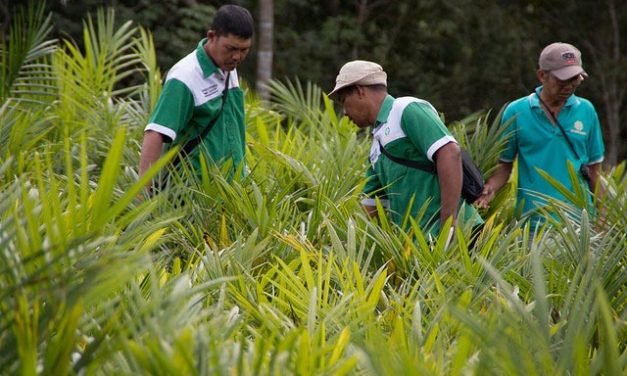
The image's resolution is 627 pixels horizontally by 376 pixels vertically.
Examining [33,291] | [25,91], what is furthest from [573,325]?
[25,91]

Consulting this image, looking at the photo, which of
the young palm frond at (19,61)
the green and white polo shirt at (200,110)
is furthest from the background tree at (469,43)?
the green and white polo shirt at (200,110)

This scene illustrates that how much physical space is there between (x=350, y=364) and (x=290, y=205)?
2704 mm

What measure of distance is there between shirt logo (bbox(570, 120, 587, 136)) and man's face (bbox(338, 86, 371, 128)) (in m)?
1.18

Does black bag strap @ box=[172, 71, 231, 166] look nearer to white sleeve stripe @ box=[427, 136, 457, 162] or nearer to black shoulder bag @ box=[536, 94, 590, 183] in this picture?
white sleeve stripe @ box=[427, 136, 457, 162]

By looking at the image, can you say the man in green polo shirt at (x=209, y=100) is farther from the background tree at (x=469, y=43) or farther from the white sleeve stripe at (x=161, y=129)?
the background tree at (x=469, y=43)

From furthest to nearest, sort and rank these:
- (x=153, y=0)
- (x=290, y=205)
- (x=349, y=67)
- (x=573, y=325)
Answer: (x=153, y=0), (x=290, y=205), (x=349, y=67), (x=573, y=325)

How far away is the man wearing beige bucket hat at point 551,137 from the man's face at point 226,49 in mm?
1267

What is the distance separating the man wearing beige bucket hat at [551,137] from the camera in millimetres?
5223

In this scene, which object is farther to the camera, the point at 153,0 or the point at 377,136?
the point at 153,0

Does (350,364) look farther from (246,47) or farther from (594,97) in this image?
(594,97)

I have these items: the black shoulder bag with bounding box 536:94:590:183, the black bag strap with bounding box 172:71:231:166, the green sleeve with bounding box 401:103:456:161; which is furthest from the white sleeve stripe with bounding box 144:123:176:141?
the black shoulder bag with bounding box 536:94:590:183

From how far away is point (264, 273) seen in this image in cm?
393

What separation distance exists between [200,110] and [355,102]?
2.31ft

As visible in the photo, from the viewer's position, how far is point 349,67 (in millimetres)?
4516
